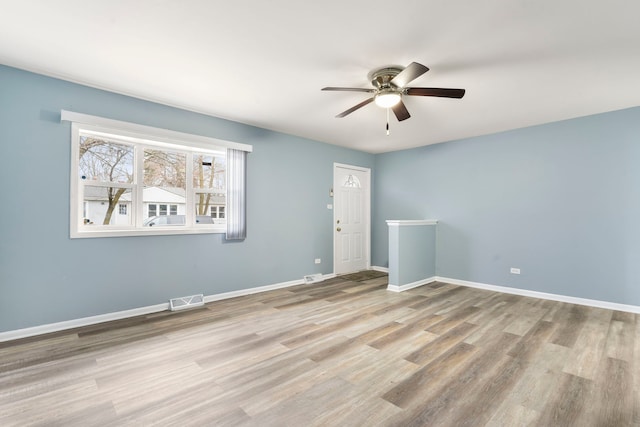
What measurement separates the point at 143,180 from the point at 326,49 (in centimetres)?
275

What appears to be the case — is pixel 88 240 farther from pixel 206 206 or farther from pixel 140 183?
pixel 206 206

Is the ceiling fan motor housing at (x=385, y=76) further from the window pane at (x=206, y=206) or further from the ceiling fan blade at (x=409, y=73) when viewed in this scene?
the window pane at (x=206, y=206)

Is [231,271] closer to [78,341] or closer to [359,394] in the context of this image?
[78,341]

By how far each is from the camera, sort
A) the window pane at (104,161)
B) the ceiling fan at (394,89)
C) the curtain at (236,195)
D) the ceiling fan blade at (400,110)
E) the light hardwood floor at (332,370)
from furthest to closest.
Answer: the curtain at (236,195) → the window pane at (104,161) → the ceiling fan blade at (400,110) → the ceiling fan at (394,89) → the light hardwood floor at (332,370)

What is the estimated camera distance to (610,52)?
2451mm

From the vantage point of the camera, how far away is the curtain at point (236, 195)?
4.23 m

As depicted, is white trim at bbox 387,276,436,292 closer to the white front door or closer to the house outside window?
the white front door

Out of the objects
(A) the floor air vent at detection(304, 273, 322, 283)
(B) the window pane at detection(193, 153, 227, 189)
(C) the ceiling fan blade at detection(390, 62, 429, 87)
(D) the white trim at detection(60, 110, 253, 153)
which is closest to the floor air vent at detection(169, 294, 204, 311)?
(B) the window pane at detection(193, 153, 227, 189)

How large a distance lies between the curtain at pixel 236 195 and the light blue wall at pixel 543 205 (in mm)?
3532

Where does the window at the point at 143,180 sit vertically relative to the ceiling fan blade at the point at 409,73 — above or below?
below

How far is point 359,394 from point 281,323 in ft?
4.83

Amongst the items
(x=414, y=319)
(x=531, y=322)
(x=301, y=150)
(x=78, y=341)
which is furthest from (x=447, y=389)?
(x=301, y=150)

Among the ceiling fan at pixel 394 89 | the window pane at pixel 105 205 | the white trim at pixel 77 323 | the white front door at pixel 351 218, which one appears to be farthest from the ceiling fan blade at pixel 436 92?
the white trim at pixel 77 323

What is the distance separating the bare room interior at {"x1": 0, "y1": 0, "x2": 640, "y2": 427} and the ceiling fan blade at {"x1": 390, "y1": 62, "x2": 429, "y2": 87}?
0.03m
